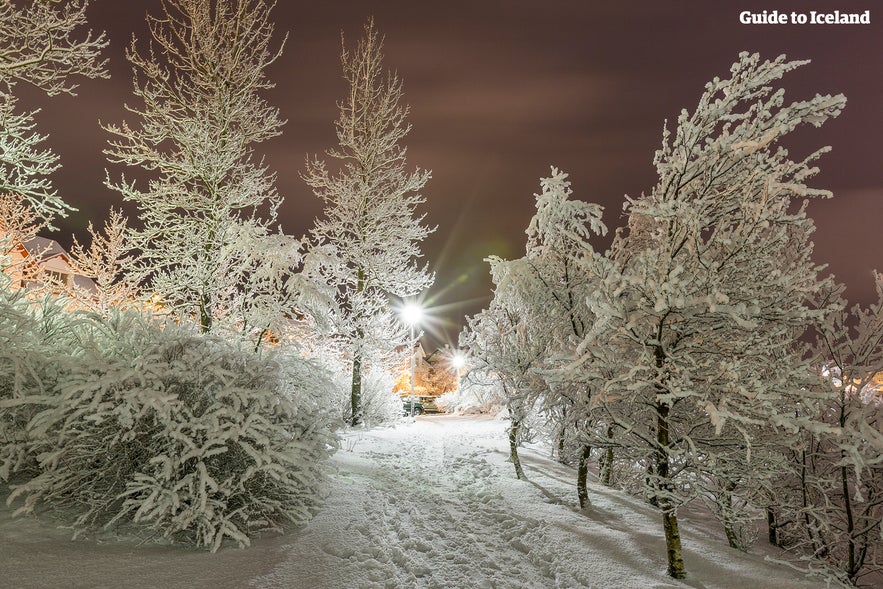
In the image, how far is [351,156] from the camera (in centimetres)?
1519

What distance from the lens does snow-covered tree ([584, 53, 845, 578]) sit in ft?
14.1

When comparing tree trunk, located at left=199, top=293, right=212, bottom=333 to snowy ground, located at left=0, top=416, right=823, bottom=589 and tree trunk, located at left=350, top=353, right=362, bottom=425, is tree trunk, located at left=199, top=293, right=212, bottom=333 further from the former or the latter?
tree trunk, located at left=350, top=353, right=362, bottom=425

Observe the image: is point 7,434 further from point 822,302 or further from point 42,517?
point 822,302

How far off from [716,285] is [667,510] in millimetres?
2613

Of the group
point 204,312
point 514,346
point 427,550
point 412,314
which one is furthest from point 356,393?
point 427,550

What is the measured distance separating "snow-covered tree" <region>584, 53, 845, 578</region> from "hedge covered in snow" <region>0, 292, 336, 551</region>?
3.84 meters

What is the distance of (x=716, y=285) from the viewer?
14.3 ft

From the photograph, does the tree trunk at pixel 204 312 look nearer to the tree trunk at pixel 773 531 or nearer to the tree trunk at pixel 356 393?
the tree trunk at pixel 356 393

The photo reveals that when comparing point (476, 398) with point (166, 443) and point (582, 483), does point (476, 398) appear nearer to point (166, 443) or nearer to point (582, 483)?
point (582, 483)

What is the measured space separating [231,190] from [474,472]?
8.18 m

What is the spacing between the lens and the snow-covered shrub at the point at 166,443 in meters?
4.40

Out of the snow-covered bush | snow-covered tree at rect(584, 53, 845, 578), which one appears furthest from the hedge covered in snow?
the snow-covered bush

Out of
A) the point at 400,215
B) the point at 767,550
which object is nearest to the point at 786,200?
the point at 767,550

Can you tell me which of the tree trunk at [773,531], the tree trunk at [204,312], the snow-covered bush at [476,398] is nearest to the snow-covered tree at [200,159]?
the tree trunk at [204,312]
